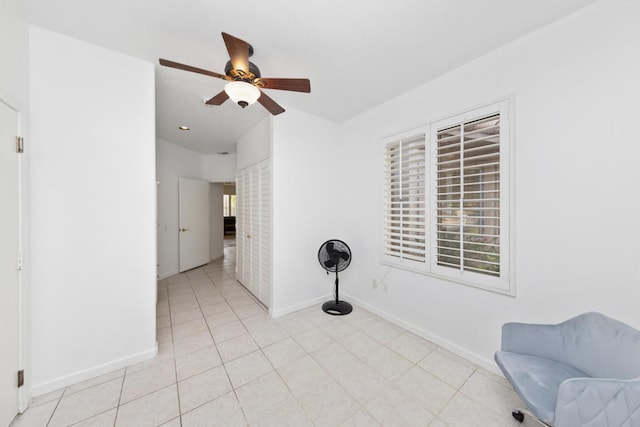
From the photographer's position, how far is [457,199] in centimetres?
197

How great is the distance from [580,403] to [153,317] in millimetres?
2807

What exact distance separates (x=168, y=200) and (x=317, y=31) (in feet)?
13.4

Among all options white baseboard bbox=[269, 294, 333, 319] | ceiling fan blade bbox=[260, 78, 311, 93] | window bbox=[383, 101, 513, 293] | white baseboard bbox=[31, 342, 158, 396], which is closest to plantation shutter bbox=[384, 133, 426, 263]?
window bbox=[383, 101, 513, 293]

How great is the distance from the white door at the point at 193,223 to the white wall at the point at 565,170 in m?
4.61

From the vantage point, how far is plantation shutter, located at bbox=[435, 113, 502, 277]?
5.84 ft

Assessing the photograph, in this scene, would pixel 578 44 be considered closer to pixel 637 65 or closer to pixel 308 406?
pixel 637 65

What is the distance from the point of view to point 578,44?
1420mm

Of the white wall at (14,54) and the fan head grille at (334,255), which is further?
the fan head grille at (334,255)

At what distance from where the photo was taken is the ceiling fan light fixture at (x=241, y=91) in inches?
61.2

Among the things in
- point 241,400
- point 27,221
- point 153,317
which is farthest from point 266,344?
point 27,221

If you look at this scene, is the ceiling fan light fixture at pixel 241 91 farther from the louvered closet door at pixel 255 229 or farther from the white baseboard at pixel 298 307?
the white baseboard at pixel 298 307

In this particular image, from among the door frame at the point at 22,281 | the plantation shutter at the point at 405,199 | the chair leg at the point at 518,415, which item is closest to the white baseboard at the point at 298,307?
the plantation shutter at the point at 405,199

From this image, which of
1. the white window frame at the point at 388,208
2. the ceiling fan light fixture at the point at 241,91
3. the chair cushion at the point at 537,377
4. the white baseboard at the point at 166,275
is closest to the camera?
the chair cushion at the point at 537,377

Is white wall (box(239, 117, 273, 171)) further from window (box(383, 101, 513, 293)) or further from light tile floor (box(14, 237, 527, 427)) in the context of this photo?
light tile floor (box(14, 237, 527, 427))
